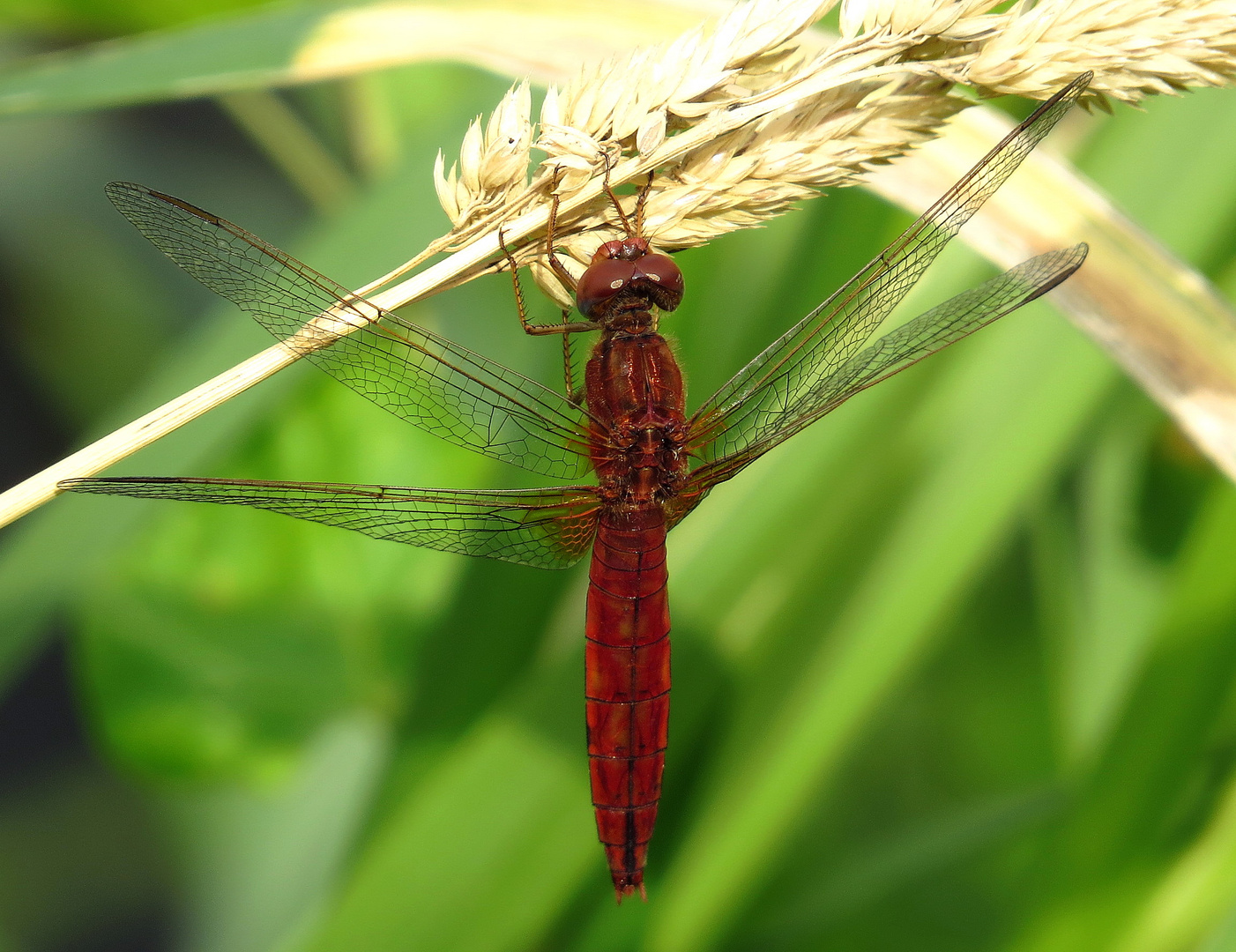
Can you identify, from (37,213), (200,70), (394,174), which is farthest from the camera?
(37,213)

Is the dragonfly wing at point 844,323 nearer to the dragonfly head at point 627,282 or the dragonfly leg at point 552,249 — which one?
the dragonfly head at point 627,282

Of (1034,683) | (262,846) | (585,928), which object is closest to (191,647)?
(262,846)

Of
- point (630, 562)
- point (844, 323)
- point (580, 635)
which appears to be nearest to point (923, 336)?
point (844, 323)

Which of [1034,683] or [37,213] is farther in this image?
[37,213]

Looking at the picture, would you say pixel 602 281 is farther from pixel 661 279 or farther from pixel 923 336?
pixel 923 336

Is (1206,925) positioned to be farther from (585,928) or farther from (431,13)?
(431,13)

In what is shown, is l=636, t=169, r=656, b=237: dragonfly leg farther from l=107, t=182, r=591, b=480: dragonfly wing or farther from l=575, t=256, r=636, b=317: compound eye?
l=107, t=182, r=591, b=480: dragonfly wing
